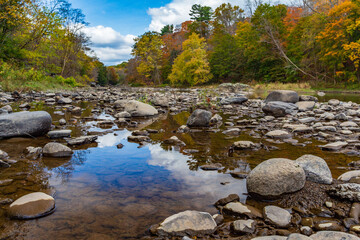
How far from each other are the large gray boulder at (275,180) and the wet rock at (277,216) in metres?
0.24

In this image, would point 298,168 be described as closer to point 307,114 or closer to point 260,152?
point 260,152

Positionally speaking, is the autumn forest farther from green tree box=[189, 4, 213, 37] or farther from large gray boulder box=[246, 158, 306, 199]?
large gray boulder box=[246, 158, 306, 199]

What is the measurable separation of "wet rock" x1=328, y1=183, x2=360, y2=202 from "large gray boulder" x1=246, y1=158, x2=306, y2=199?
0.83 feet

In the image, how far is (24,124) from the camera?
3871 millimetres

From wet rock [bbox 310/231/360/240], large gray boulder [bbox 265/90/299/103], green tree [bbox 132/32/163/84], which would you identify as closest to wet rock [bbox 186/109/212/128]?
wet rock [bbox 310/231/360/240]

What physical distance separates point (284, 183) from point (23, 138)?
4.18 metres

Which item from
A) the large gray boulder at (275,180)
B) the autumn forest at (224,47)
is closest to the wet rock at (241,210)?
the large gray boulder at (275,180)

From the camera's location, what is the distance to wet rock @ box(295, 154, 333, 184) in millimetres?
2195

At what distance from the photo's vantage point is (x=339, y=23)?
21.2 meters

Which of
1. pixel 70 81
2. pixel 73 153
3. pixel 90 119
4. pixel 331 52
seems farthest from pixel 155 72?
pixel 73 153

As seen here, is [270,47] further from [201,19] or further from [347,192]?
A: [347,192]

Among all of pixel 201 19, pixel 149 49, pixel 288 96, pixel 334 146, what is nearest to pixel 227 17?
pixel 201 19

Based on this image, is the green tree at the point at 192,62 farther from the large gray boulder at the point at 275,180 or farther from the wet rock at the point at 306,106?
the large gray boulder at the point at 275,180

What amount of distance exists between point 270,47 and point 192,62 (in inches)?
451
